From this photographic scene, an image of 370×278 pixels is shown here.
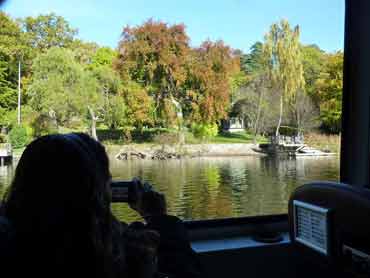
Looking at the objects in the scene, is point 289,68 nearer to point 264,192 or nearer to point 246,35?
point 246,35

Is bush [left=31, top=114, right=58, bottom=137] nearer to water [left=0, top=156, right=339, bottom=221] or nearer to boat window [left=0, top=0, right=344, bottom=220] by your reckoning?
boat window [left=0, top=0, right=344, bottom=220]

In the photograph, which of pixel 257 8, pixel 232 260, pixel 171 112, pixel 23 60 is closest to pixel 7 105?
pixel 23 60

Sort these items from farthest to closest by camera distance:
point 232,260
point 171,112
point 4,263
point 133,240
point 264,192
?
point 264,192 < point 171,112 < point 232,260 < point 133,240 < point 4,263

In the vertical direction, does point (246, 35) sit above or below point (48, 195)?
above

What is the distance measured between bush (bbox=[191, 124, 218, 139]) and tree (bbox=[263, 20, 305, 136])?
380mm

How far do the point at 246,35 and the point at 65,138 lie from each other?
5.16 ft

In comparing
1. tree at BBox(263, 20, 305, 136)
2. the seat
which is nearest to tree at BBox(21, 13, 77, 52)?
tree at BBox(263, 20, 305, 136)

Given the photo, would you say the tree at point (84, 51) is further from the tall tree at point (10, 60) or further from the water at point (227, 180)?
the water at point (227, 180)

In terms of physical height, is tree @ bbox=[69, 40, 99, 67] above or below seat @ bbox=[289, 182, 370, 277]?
above

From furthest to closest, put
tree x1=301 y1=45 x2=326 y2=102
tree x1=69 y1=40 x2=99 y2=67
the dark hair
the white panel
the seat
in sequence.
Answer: tree x1=301 y1=45 x2=326 y2=102 < tree x1=69 y1=40 x2=99 y2=67 < the white panel < the seat < the dark hair

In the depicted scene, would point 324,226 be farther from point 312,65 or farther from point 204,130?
point 312,65

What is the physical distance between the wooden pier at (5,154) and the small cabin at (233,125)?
3.38 ft

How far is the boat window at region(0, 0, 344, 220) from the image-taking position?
6.55ft

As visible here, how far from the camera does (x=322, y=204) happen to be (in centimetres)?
128
